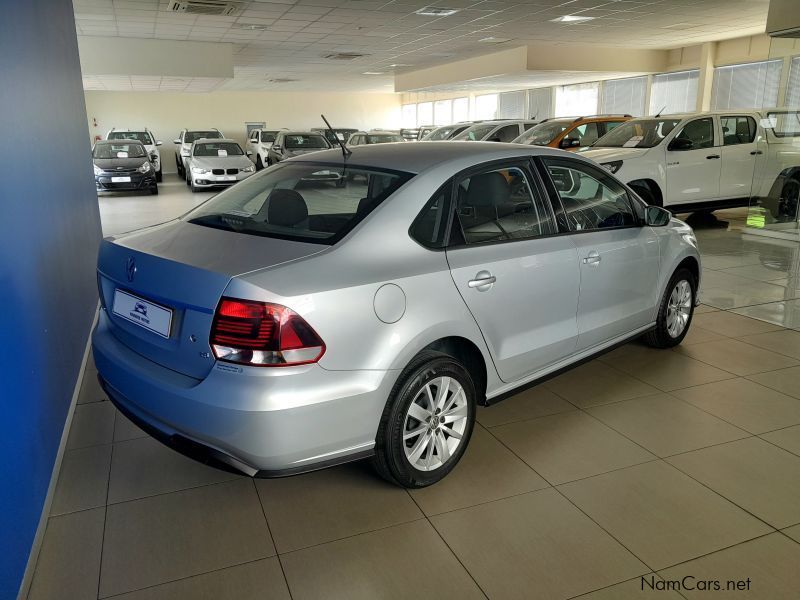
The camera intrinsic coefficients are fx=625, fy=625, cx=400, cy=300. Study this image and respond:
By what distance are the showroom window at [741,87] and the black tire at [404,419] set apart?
14.9 metres

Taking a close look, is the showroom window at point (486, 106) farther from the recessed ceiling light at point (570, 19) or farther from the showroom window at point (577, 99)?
the recessed ceiling light at point (570, 19)

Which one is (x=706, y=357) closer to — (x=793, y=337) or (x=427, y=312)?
(x=793, y=337)

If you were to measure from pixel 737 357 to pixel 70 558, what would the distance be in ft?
13.4

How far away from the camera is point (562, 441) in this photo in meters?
3.16

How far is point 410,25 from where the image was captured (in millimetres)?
12203

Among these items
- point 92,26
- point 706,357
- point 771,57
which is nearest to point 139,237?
point 706,357

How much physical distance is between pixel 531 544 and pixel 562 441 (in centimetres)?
87

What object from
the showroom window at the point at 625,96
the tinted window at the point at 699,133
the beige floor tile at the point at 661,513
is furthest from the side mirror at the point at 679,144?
the showroom window at the point at 625,96

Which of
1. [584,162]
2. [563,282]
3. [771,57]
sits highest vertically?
[771,57]

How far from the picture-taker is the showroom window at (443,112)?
29812 millimetres

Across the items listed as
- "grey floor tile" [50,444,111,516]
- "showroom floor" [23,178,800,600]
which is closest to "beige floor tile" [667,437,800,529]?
"showroom floor" [23,178,800,600]

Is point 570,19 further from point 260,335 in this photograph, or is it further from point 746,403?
point 260,335

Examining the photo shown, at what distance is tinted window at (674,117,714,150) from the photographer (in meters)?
9.19

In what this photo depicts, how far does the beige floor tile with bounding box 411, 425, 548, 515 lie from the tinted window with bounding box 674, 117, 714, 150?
7787 mm
